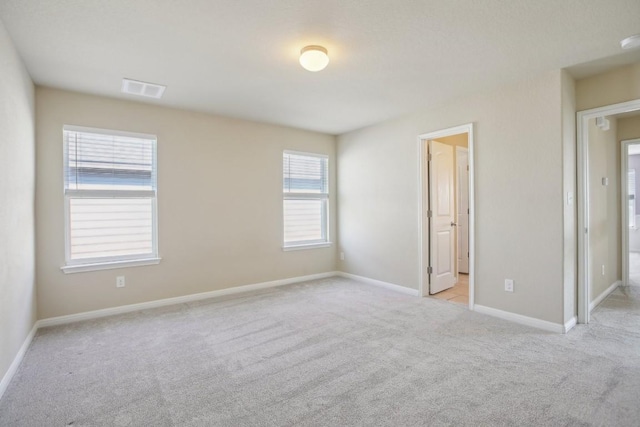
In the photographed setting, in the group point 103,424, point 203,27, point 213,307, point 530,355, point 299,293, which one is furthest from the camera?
point 299,293

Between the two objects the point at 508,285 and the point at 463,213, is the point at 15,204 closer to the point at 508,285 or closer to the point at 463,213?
the point at 508,285

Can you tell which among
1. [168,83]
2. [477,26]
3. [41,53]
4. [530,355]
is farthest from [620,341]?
[41,53]

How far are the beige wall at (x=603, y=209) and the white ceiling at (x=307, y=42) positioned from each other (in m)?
1.49

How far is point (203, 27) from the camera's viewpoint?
2.30 meters

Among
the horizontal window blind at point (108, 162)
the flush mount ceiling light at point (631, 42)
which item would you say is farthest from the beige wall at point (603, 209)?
the horizontal window blind at point (108, 162)

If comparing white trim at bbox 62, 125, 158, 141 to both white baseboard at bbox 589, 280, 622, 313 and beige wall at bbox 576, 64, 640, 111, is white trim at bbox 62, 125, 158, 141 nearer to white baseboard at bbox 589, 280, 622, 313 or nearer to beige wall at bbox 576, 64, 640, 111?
beige wall at bbox 576, 64, 640, 111

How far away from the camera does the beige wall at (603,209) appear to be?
3831 mm

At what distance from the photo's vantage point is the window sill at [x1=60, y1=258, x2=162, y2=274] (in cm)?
348

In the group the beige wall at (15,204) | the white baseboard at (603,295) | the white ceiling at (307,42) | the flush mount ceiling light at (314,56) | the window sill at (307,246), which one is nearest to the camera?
the white ceiling at (307,42)

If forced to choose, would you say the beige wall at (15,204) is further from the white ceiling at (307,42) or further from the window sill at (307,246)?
the window sill at (307,246)

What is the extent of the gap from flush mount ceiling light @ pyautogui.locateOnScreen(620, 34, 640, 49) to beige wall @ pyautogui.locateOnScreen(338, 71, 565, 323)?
0.50m

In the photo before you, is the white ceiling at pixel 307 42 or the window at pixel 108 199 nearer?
the white ceiling at pixel 307 42

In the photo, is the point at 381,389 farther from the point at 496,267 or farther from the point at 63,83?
the point at 63,83

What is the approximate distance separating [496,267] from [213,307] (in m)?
3.29
